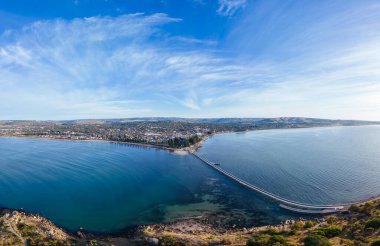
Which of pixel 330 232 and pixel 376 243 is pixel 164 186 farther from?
pixel 376 243

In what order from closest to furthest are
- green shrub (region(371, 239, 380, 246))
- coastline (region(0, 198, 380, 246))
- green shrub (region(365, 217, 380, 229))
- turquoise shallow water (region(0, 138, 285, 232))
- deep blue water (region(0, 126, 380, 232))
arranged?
1. green shrub (region(371, 239, 380, 246))
2. green shrub (region(365, 217, 380, 229))
3. coastline (region(0, 198, 380, 246))
4. turquoise shallow water (region(0, 138, 285, 232))
5. deep blue water (region(0, 126, 380, 232))

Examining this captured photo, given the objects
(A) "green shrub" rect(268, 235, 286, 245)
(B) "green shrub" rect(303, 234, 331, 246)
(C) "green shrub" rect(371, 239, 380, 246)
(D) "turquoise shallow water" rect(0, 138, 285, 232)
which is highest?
(C) "green shrub" rect(371, 239, 380, 246)

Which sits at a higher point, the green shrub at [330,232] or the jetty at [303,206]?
the green shrub at [330,232]

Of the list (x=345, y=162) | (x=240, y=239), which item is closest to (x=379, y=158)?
(x=345, y=162)

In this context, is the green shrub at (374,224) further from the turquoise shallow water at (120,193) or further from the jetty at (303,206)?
the turquoise shallow water at (120,193)

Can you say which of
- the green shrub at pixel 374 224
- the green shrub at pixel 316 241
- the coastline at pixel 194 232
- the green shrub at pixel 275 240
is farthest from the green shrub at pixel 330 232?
the green shrub at pixel 275 240

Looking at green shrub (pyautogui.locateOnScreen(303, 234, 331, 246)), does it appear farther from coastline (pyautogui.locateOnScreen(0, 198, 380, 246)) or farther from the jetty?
the jetty

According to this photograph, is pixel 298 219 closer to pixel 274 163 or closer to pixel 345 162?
pixel 274 163

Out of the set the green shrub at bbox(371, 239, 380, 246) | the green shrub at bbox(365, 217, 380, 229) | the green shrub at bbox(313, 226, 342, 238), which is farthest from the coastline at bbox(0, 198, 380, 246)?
the green shrub at bbox(371, 239, 380, 246)
